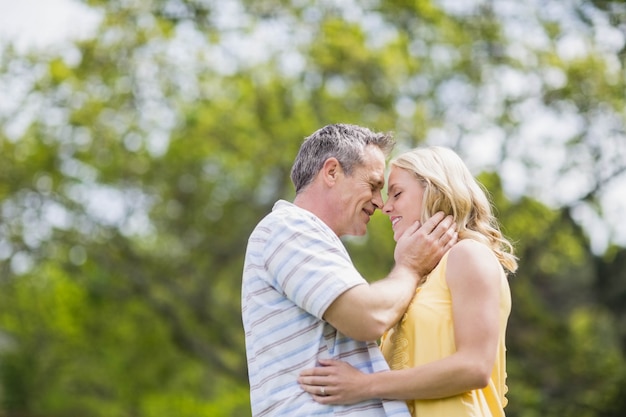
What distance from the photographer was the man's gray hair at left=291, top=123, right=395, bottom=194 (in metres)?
3.22

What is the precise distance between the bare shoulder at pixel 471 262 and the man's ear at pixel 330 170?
1.66ft

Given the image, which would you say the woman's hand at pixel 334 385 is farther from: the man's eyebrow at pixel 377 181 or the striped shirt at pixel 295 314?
the man's eyebrow at pixel 377 181

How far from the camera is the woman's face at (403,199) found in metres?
3.22

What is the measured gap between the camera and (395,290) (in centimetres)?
289

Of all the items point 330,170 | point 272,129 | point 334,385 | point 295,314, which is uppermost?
point 330,170

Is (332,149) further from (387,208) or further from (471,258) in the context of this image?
(471,258)

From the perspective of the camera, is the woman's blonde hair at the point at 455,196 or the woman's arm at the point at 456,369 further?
the woman's blonde hair at the point at 455,196

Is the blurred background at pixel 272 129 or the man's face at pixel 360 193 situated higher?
the man's face at pixel 360 193

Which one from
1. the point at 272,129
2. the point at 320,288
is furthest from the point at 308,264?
the point at 272,129

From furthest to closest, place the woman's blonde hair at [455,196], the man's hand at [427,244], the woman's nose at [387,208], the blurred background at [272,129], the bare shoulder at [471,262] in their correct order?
1. the blurred background at [272,129]
2. the woman's nose at [387,208]
3. the woman's blonde hair at [455,196]
4. the man's hand at [427,244]
5. the bare shoulder at [471,262]

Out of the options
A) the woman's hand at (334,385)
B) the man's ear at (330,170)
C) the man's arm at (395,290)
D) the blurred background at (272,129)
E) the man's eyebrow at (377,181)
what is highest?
the man's ear at (330,170)

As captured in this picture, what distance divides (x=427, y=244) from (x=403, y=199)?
0.24 metres

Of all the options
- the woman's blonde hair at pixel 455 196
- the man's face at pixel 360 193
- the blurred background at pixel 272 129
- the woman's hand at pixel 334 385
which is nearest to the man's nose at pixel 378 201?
the man's face at pixel 360 193

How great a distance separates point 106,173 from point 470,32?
6927 mm
